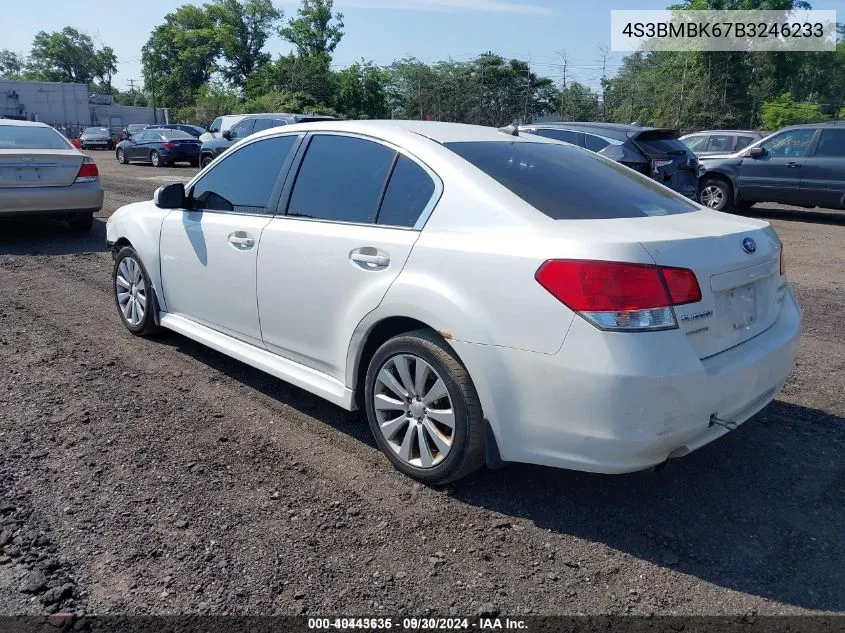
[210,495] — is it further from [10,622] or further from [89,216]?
[89,216]

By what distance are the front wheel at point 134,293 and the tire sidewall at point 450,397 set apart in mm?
2422

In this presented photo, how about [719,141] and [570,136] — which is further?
[719,141]

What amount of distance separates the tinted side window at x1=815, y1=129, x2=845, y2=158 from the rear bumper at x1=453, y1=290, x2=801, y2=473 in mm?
11277

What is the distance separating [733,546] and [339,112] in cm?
4900

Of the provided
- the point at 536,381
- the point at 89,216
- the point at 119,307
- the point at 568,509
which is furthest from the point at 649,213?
the point at 89,216

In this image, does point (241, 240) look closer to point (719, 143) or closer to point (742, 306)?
point (742, 306)

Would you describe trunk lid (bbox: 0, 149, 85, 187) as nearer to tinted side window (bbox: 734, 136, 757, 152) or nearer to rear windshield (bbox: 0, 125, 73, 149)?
rear windshield (bbox: 0, 125, 73, 149)

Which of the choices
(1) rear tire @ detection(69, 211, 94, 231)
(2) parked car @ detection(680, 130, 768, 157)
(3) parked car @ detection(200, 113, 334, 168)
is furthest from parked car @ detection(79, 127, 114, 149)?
(2) parked car @ detection(680, 130, 768, 157)

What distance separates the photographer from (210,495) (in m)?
3.35

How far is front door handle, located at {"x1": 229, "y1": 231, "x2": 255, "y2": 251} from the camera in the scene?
4195 millimetres

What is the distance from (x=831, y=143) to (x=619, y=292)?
471 inches

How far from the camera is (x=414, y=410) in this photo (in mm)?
3418

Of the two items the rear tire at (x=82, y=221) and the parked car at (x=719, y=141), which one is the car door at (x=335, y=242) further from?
the parked car at (x=719, y=141)

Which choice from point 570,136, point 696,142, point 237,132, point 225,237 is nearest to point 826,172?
point 696,142
